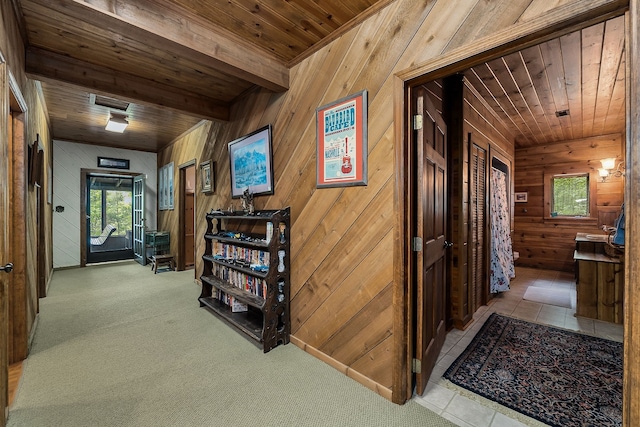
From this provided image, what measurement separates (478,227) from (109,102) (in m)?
4.98

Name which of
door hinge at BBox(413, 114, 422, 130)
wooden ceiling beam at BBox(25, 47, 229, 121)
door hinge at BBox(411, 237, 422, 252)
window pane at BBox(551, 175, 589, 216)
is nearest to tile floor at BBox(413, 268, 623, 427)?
door hinge at BBox(411, 237, 422, 252)

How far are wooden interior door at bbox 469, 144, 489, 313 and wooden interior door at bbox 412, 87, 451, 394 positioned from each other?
0.91 meters

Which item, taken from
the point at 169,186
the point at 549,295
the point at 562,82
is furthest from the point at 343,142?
the point at 169,186

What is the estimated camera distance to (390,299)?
70.1 inches

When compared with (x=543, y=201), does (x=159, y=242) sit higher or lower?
lower

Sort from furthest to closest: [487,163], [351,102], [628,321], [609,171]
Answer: [609,171]
[487,163]
[351,102]
[628,321]

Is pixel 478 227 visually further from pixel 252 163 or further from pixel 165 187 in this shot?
pixel 165 187

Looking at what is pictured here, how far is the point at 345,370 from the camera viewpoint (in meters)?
2.04

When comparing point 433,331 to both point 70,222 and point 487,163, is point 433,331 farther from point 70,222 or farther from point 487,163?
point 70,222

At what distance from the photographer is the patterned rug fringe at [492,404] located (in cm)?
159

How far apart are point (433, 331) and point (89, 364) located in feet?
8.81

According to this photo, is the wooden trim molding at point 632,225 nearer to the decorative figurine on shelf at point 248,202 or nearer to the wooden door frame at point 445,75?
the wooden door frame at point 445,75

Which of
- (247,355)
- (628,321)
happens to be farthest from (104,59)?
(628,321)

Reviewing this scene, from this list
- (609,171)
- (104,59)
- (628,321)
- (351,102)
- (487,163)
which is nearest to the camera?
(628,321)
